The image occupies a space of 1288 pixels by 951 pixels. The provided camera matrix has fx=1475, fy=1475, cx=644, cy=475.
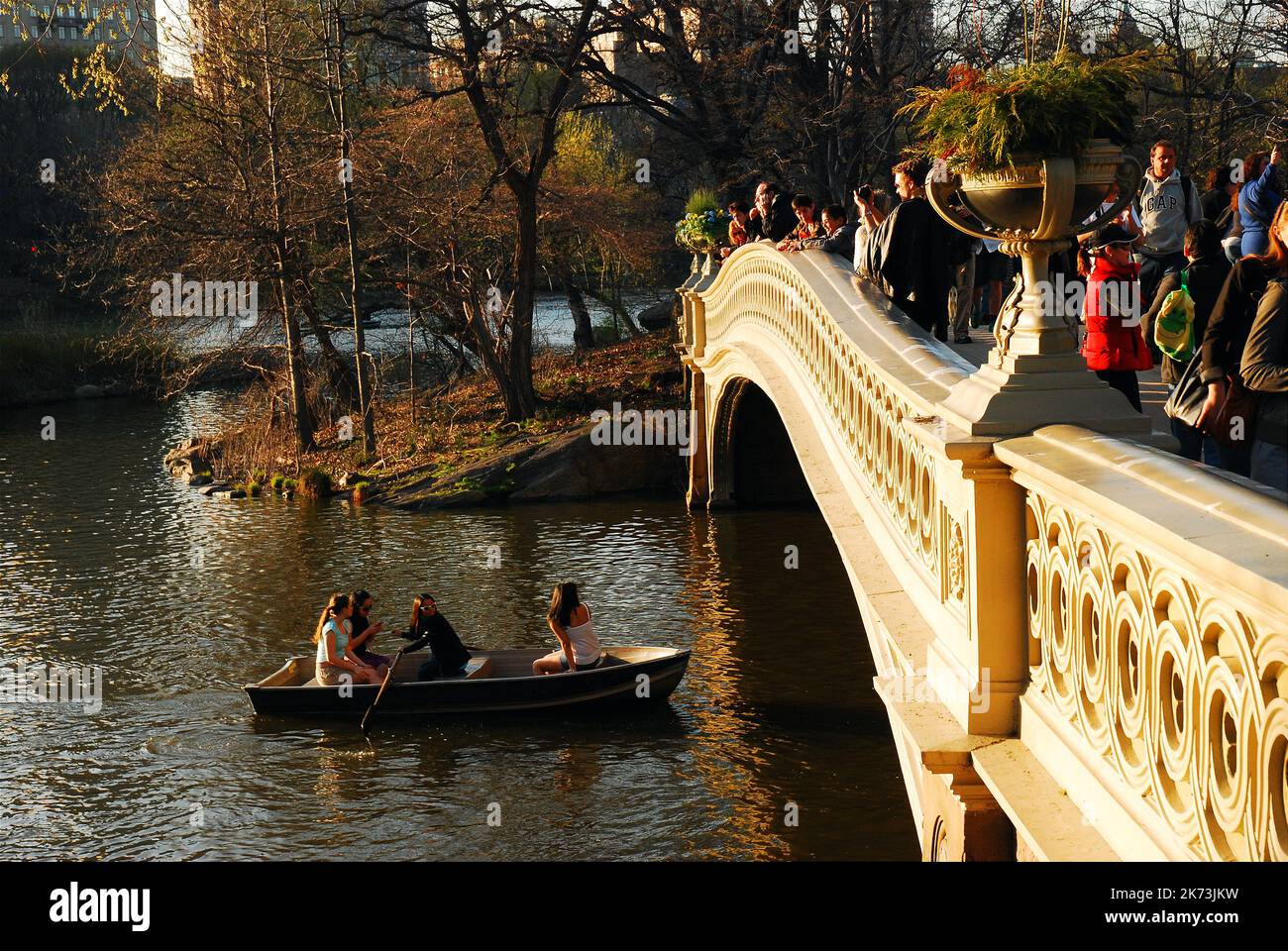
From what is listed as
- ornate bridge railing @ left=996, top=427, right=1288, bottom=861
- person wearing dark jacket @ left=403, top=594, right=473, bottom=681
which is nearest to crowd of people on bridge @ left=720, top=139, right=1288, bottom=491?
ornate bridge railing @ left=996, top=427, right=1288, bottom=861

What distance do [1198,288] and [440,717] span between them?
8660 mm

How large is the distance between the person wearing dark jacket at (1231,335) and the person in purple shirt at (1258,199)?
441 cm

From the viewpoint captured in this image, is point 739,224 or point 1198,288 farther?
point 739,224

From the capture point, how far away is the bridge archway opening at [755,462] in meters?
22.7

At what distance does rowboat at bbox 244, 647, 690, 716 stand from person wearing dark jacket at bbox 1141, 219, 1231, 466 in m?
6.81

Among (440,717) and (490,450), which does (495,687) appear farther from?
(490,450)

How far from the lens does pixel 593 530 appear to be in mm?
21656

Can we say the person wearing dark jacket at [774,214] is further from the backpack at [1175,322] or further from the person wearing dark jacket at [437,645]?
the backpack at [1175,322]

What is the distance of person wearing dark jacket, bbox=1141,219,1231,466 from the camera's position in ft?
23.3

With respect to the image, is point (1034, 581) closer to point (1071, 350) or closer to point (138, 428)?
point (1071, 350)

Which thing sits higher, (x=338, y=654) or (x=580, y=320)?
(x=580, y=320)

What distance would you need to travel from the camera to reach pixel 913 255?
32.7ft

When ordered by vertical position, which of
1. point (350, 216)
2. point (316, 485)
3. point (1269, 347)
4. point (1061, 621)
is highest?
point (350, 216)

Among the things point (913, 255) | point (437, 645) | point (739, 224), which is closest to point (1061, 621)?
point (913, 255)
